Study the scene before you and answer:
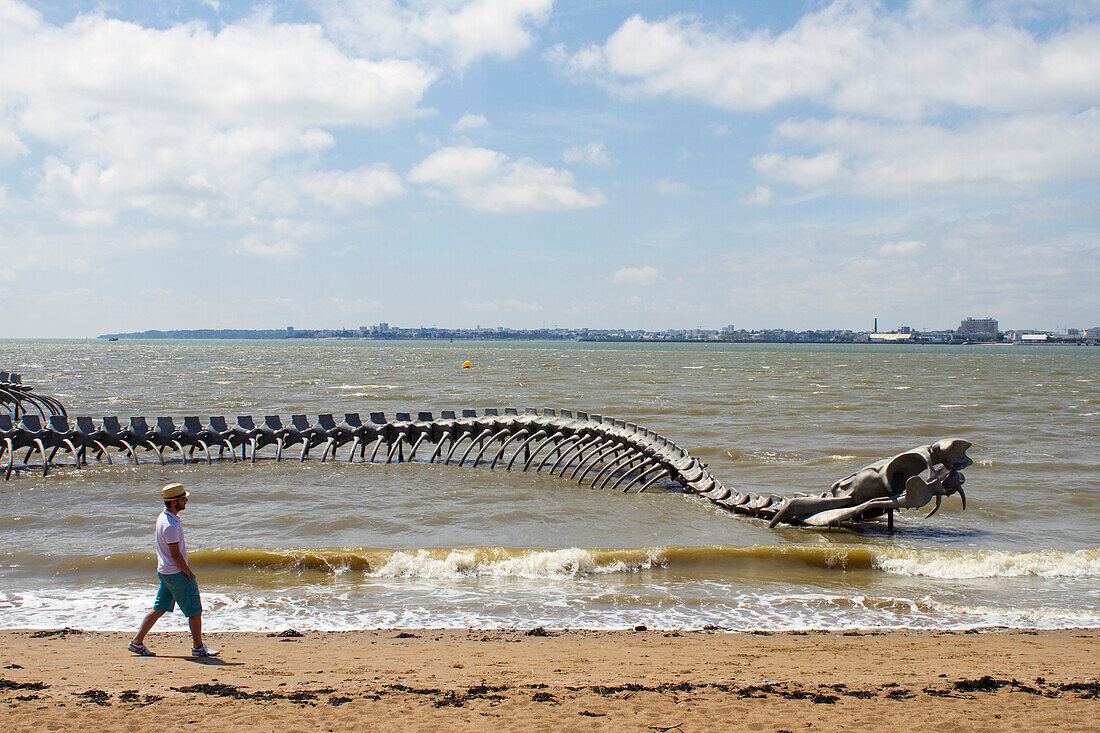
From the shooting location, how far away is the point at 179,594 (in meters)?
6.77

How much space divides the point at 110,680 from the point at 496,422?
12606 mm

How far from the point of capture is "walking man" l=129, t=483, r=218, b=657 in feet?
22.0

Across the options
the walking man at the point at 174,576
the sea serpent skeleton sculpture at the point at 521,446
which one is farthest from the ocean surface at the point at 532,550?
the walking man at the point at 174,576

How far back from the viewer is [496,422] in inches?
728

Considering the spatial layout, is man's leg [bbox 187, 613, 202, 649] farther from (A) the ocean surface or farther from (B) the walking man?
(A) the ocean surface

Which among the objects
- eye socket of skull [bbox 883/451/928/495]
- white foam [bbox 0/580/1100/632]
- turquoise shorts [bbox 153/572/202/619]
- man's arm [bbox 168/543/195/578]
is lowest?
white foam [bbox 0/580/1100/632]

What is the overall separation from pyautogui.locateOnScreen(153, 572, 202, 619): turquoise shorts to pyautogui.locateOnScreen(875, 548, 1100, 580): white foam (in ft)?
28.6

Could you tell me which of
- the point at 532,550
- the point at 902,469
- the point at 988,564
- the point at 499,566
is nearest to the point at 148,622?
the point at 499,566

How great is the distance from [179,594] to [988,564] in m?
10.1

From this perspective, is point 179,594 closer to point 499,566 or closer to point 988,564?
point 499,566

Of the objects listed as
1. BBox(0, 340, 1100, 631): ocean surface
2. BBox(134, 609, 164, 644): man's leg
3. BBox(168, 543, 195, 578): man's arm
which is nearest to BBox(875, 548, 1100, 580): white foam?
BBox(0, 340, 1100, 631): ocean surface

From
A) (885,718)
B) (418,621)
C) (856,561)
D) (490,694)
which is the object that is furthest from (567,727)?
(856,561)

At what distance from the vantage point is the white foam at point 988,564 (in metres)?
10.5

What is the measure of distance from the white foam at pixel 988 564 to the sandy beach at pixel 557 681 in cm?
252
